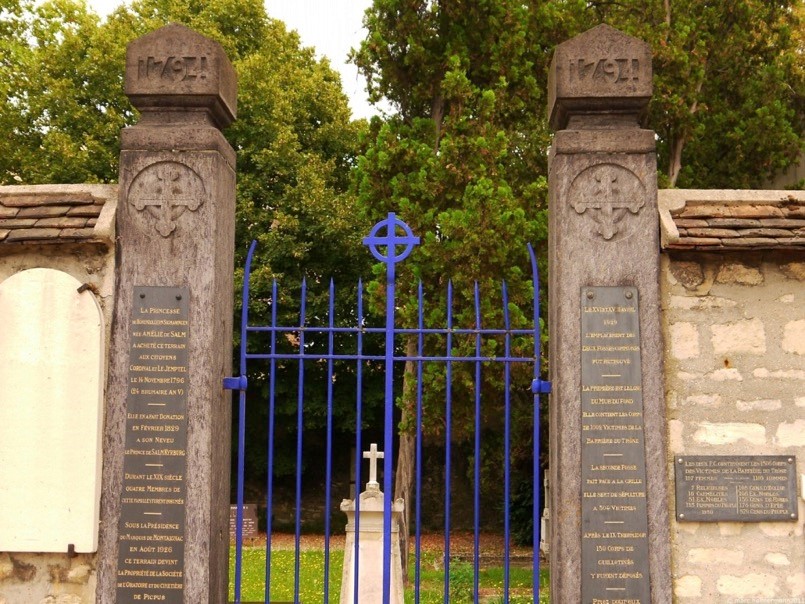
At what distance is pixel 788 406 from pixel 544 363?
8.15 metres

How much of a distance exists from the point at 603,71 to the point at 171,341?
2713mm

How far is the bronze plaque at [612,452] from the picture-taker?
4.28 m

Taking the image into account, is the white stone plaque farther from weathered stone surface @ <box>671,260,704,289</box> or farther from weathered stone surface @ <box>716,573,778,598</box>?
weathered stone surface @ <box>716,573,778,598</box>

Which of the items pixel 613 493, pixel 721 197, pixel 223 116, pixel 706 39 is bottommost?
pixel 613 493

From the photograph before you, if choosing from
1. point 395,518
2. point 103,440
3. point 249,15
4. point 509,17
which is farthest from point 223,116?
point 249,15

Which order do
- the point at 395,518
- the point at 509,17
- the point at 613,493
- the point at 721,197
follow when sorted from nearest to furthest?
1. the point at 613,493
2. the point at 721,197
3. the point at 395,518
4. the point at 509,17

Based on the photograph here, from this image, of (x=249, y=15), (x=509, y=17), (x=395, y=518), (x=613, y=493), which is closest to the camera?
(x=613, y=493)

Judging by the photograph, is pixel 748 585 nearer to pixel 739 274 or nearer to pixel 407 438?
pixel 739 274

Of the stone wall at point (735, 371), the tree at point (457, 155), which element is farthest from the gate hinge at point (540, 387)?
the tree at point (457, 155)

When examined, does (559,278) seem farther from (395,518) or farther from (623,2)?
(623,2)

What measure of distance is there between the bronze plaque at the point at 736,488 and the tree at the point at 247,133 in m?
11.8

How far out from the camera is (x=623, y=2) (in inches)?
550

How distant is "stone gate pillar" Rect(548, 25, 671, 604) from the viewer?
4.30 metres

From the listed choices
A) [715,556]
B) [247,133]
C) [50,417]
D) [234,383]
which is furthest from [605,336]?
[247,133]
